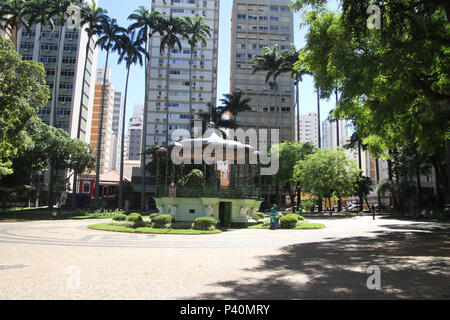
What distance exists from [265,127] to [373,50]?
2687 inches

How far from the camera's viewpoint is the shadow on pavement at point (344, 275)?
19.8ft

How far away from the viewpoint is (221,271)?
8.12 m

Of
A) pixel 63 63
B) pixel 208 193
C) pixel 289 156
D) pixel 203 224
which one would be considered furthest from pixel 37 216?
pixel 63 63

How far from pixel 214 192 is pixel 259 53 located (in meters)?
72.5

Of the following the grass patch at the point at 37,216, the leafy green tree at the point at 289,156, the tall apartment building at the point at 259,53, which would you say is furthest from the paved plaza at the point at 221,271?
the tall apartment building at the point at 259,53

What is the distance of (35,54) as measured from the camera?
229 feet

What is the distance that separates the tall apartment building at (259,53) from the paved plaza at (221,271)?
221 ft

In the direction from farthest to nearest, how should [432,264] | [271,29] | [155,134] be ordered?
[271,29], [155,134], [432,264]

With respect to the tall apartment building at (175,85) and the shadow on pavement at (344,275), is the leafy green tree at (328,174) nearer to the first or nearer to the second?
the shadow on pavement at (344,275)

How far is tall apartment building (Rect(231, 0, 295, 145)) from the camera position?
81000mm

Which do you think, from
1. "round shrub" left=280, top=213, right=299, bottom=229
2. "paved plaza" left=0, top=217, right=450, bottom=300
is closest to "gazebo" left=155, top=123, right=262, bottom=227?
"round shrub" left=280, top=213, right=299, bottom=229

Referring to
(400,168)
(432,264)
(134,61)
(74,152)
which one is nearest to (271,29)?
(134,61)

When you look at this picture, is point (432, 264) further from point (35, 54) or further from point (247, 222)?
point (35, 54)

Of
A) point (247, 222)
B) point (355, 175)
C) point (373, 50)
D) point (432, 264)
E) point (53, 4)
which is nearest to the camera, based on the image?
point (432, 264)
